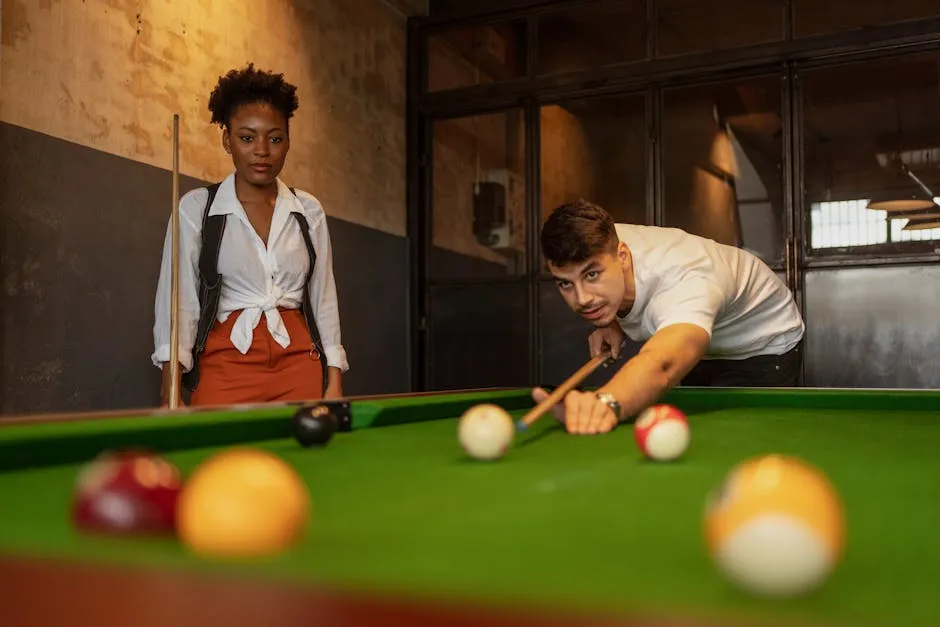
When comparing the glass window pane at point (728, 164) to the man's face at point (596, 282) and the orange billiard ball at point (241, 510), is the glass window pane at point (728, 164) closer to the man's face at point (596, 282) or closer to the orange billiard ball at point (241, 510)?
the man's face at point (596, 282)

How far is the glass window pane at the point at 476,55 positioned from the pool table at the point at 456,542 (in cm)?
475

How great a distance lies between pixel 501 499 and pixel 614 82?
5.01 meters

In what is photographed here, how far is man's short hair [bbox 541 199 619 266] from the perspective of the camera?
2.50 meters

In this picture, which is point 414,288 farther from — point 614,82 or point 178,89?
point 178,89

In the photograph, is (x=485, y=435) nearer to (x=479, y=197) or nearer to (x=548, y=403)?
(x=548, y=403)

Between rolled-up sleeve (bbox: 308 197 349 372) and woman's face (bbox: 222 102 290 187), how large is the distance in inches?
10.8

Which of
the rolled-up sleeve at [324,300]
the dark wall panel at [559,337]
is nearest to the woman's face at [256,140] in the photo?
the rolled-up sleeve at [324,300]

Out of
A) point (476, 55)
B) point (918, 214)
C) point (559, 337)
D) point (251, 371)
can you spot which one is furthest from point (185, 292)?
point (918, 214)

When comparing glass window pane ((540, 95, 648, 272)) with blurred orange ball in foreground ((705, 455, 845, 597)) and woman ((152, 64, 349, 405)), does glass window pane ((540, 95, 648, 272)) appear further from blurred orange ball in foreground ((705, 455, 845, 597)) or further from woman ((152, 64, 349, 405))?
blurred orange ball in foreground ((705, 455, 845, 597))

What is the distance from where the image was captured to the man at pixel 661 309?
2109 millimetres

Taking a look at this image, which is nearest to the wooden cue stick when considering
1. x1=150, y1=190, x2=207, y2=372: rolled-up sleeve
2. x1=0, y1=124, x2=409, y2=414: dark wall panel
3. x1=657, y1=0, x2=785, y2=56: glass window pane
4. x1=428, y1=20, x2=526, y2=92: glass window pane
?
x1=150, y1=190, x2=207, y2=372: rolled-up sleeve

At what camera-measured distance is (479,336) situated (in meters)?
5.98

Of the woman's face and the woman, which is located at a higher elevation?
the woman's face

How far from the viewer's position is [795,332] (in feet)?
10.8
